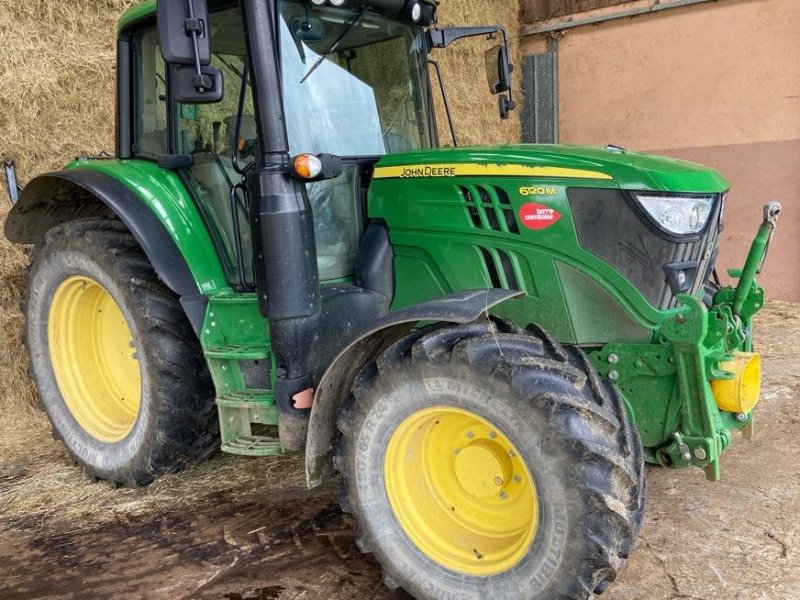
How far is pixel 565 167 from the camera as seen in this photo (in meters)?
2.45

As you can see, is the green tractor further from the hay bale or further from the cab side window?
the hay bale

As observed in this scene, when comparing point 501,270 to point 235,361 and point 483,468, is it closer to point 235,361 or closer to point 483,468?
point 483,468

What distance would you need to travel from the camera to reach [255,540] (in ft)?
9.43

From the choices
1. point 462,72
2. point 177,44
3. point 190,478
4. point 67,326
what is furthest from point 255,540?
point 462,72

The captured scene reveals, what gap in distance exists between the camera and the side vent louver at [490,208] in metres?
2.54

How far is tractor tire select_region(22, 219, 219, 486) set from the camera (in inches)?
118

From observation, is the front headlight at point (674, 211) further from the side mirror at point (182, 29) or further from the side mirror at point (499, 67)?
the side mirror at point (182, 29)

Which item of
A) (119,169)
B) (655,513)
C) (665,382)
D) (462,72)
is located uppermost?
(462,72)

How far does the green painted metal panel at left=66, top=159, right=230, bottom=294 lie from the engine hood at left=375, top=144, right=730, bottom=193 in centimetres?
82

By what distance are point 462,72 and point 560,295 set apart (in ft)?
17.3

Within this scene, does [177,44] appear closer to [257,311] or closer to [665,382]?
[257,311]

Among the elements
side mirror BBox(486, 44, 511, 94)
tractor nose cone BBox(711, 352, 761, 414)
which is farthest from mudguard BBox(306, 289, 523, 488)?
side mirror BBox(486, 44, 511, 94)

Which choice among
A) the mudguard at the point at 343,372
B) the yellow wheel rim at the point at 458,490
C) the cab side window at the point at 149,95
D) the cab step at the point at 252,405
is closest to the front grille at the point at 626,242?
the mudguard at the point at 343,372

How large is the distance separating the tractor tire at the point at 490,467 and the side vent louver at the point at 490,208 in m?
0.42
